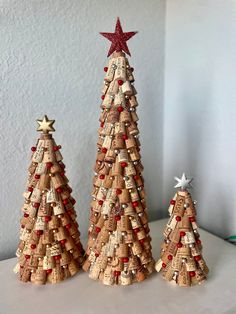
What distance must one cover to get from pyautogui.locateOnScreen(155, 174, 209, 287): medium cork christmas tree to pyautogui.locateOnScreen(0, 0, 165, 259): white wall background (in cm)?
32

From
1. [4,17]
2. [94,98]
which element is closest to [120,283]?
[94,98]

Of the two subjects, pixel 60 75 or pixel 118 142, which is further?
pixel 60 75

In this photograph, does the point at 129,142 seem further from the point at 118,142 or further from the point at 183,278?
the point at 183,278

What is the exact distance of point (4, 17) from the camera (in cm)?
77

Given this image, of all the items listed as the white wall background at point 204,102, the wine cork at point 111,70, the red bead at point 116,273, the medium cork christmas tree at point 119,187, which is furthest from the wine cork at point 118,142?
the white wall background at point 204,102

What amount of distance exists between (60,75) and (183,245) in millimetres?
487

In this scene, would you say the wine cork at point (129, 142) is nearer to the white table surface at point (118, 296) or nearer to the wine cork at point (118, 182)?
the wine cork at point (118, 182)

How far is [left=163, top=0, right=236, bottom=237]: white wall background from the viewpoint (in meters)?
0.87

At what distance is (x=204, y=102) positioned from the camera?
0.94 meters

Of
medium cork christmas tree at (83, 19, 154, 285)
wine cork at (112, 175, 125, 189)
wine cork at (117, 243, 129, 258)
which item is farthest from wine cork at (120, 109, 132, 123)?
wine cork at (117, 243, 129, 258)

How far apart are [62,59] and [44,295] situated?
0.53 metres

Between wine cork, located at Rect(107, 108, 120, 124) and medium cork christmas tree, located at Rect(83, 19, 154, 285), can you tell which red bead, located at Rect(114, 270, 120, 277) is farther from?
wine cork, located at Rect(107, 108, 120, 124)

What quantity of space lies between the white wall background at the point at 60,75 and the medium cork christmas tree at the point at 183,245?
0.32m

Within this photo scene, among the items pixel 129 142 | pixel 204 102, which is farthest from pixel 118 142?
pixel 204 102
